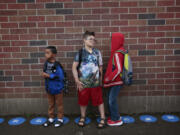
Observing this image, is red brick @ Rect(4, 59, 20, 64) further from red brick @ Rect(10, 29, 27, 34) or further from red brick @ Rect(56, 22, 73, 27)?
red brick @ Rect(56, 22, 73, 27)

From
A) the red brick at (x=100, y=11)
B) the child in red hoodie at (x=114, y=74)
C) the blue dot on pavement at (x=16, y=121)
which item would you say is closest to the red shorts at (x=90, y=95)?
the child in red hoodie at (x=114, y=74)

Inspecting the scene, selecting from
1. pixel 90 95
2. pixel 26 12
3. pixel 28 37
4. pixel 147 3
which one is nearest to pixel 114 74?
pixel 90 95

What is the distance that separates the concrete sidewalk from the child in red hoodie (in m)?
0.23

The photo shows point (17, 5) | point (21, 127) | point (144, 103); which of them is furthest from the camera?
point (144, 103)

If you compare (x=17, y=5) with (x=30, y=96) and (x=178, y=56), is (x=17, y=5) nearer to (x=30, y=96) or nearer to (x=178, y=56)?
(x=30, y=96)


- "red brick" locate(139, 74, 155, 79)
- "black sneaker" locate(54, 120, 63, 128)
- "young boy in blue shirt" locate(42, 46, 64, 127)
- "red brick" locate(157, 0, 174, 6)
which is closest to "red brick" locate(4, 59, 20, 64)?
"young boy in blue shirt" locate(42, 46, 64, 127)

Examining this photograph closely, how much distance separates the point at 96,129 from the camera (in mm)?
3422

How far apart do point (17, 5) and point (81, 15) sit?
1.31m

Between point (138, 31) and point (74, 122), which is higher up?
point (138, 31)

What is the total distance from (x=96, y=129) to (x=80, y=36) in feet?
6.07

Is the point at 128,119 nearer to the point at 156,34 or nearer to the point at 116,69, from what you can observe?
the point at 116,69

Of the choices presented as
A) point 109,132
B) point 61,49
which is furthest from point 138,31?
point 109,132

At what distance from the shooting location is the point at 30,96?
13.1 ft

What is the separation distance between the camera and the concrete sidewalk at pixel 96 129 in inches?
130
